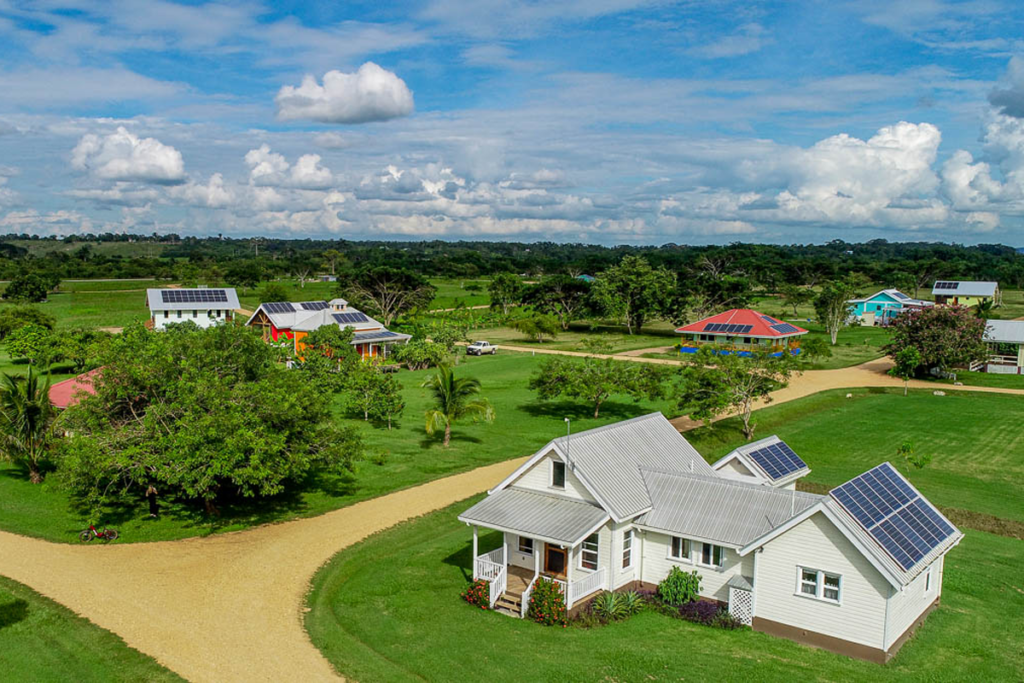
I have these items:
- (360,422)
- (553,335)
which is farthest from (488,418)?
(553,335)

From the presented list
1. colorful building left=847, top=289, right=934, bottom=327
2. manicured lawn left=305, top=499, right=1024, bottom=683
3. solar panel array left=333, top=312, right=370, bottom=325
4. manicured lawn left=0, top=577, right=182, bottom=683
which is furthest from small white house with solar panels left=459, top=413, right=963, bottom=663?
colorful building left=847, top=289, right=934, bottom=327

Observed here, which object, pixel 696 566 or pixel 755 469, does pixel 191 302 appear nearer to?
pixel 755 469

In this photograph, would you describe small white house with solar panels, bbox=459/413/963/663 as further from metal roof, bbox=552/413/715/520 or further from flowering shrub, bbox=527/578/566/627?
flowering shrub, bbox=527/578/566/627

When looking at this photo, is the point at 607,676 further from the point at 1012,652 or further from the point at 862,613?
the point at 1012,652

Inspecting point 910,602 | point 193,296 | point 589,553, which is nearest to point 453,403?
point 589,553

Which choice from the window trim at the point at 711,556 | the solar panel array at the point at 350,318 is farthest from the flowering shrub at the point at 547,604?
the solar panel array at the point at 350,318

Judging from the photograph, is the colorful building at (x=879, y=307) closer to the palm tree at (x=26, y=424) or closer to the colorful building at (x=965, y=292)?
the colorful building at (x=965, y=292)

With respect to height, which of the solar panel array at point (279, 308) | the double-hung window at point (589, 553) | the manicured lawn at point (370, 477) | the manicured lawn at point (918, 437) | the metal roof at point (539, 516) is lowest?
the manicured lawn at point (918, 437)
